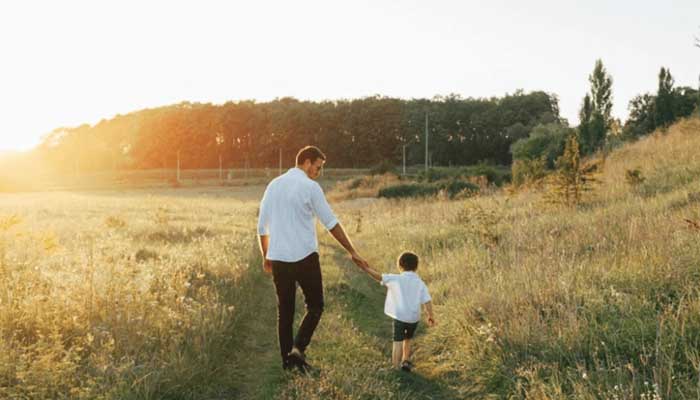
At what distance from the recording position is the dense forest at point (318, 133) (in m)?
93.5

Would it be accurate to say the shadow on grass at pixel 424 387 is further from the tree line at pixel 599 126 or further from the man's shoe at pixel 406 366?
the tree line at pixel 599 126

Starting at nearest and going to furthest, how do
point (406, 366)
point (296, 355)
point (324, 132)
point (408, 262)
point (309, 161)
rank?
point (296, 355) < point (309, 161) < point (406, 366) < point (408, 262) < point (324, 132)

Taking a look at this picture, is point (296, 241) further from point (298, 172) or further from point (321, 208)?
point (298, 172)

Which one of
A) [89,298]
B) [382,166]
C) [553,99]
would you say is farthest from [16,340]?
[553,99]

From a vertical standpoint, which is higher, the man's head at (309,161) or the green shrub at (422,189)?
the man's head at (309,161)

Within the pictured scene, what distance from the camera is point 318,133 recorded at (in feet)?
332

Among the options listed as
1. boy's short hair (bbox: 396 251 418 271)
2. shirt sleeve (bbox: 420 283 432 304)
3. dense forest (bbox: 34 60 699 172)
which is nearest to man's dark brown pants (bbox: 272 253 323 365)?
boy's short hair (bbox: 396 251 418 271)

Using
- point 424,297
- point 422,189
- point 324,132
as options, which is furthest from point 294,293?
point 324,132

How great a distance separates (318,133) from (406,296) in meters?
95.7

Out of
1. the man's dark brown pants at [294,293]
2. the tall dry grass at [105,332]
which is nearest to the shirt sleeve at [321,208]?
the man's dark brown pants at [294,293]

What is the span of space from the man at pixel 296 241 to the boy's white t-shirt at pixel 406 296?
682 mm

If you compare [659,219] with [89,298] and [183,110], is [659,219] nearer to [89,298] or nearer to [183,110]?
[89,298]

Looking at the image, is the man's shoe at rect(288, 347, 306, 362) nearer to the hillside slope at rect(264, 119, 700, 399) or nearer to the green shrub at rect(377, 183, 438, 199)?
the hillside slope at rect(264, 119, 700, 399)

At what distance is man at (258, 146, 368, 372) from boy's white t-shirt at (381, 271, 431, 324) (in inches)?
26.8
